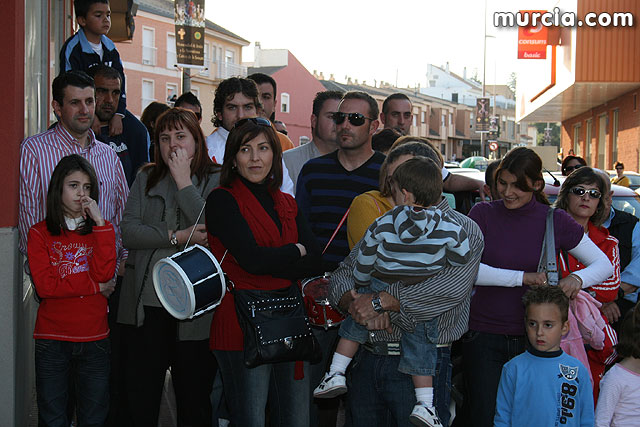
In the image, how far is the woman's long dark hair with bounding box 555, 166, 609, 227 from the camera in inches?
190

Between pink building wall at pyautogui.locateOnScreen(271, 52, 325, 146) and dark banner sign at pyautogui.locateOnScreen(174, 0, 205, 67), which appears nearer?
dark banner sign at pyautogui.locateOnScreen(174, 0, 205, 67)

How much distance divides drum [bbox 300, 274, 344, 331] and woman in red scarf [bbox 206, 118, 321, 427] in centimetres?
33

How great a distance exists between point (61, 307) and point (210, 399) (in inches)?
47.7

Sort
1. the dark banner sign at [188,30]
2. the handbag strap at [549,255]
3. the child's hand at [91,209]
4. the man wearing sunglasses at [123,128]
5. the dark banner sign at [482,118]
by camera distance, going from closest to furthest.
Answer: the handbag strap at [549,255] → the child's hand at [91,209] → the man wearing sunglasses at [123,128] → the dark banner sign at [188,30] → the dark banner sign at [482,118]

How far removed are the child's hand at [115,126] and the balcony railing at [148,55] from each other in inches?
1571

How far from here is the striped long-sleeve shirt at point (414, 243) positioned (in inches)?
133

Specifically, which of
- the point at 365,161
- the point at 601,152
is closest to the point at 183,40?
the point at 365,161

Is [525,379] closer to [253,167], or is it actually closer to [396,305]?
[396,305]

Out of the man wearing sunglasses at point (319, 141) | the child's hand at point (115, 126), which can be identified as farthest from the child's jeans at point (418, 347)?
the child's hand at point (115, 126)

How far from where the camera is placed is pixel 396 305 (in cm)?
351

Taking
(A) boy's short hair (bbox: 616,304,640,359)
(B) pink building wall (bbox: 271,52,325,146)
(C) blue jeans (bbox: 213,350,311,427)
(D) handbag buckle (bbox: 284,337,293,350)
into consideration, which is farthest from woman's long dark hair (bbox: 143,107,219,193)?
(B) pink building wall (bbox: 271,52,325,146)

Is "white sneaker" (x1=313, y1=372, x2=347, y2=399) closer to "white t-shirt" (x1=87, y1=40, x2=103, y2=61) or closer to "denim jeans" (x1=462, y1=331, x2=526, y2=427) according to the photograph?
"denim jeans" (x1=462, y1=331, x2=526, y2=427)

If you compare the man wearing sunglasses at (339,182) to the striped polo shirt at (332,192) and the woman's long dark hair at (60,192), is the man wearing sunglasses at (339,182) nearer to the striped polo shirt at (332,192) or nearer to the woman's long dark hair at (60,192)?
the striped polo shirt at (332,192)

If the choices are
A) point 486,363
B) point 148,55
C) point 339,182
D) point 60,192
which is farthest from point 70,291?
point 148,55
